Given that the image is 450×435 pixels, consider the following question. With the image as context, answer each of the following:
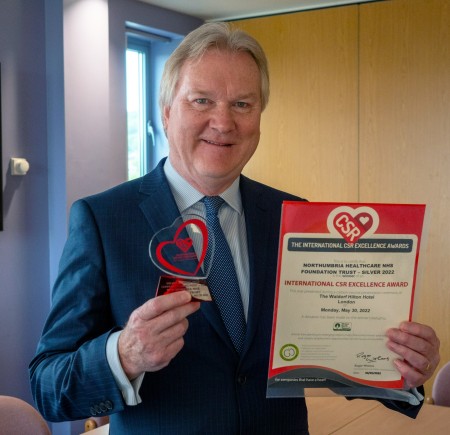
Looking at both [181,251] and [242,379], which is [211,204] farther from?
[242,379]

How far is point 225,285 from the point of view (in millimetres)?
1619

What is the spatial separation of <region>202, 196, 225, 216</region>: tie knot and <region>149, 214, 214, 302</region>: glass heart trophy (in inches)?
5.2

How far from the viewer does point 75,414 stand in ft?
4.85

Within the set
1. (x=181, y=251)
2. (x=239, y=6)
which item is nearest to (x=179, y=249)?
(x=181, y=251)

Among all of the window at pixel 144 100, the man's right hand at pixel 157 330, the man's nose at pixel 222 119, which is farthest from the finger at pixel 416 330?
the window at pixel 144 100

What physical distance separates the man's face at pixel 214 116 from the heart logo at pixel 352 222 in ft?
1.01

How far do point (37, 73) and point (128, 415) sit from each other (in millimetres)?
3292

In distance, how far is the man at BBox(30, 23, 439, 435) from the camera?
1.46 m

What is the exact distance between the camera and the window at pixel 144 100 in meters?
5.48

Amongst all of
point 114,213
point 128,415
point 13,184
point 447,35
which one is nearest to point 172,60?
point 114,213

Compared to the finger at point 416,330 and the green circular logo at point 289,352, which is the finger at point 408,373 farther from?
the green circular logo at point 289,352

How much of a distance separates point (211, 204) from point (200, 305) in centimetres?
27
